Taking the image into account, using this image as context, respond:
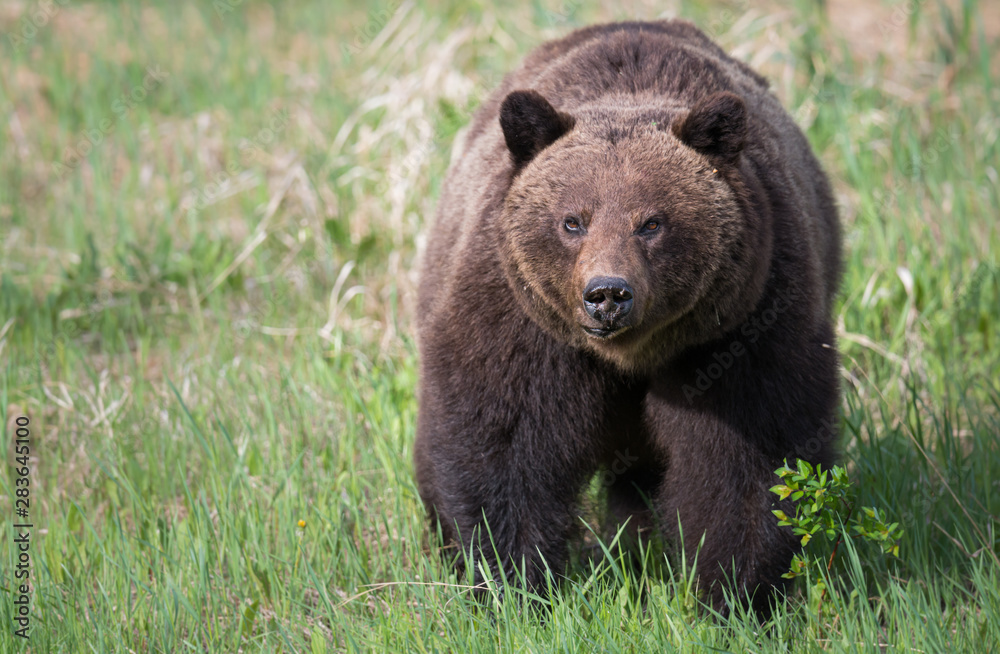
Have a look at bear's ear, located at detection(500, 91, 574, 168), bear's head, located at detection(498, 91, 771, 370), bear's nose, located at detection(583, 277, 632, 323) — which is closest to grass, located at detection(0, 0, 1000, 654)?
bear's head, located at detection(498, 91, 771, 370)

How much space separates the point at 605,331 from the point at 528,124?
0.91 meters

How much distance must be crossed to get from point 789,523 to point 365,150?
526 centimetres

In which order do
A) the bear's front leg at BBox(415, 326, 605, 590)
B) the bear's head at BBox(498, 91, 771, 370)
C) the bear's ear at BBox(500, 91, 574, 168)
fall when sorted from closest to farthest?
the bear's head at BBox(498, 91, 771, 370) → the bear's ear at BBox(500, 91, 574, 168) → the bear's front leg at BBox(415, 326, 605, 590)

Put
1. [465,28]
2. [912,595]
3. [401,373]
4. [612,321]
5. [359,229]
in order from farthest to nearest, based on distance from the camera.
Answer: [465,28] → [359,229] → [401,373] → [912,595] → [612,321]

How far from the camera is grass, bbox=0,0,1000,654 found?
3.89 m

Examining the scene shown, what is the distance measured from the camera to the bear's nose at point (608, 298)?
3291 mm

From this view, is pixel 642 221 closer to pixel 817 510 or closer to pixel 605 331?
pixel 605 331

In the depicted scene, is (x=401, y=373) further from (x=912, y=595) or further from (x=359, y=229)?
(x=912, y=595)

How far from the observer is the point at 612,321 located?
333 cm

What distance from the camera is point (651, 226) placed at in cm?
357

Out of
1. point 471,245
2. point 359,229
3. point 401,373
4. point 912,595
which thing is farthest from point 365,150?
point 912,595

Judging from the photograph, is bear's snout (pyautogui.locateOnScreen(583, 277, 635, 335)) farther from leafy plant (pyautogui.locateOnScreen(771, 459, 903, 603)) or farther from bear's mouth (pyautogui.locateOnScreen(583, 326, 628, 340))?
leafy plant (pyautogui.locateOnScreen(771, 459, 903, 603))

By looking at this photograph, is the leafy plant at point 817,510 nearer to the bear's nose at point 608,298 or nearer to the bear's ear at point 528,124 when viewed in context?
the bear's nose at point 608,298

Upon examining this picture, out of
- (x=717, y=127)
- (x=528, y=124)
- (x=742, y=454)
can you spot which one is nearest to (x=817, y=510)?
(x=742, y=454)
